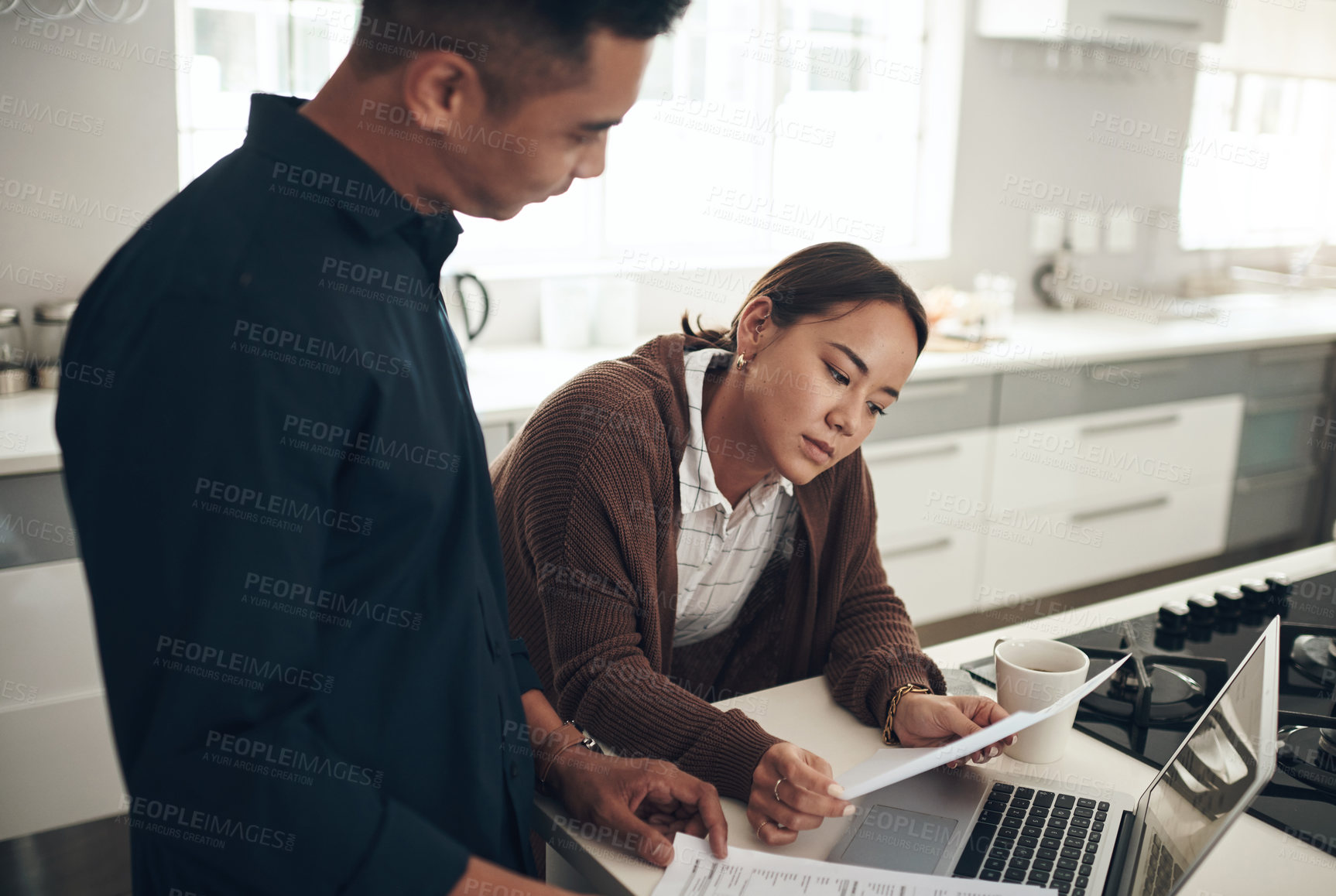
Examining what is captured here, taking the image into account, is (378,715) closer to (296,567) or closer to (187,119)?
(296,567)

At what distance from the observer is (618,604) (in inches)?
48.1

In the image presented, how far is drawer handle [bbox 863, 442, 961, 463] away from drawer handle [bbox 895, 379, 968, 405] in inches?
5.4

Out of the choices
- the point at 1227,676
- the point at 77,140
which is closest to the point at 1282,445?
the point at 1227,676

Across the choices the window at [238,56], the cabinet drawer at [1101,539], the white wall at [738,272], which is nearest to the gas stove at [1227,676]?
the cabinet drawer at [1101,539]

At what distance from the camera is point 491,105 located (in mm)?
729

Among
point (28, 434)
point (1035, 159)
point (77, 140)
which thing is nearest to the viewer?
point (28, 434)

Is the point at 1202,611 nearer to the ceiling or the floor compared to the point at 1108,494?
nearer to the ceiling

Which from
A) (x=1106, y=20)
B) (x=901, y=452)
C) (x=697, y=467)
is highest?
(x=1106, y=20)

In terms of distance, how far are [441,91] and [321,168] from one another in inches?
3.9

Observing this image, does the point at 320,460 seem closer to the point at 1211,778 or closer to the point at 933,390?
the point at 1211,778

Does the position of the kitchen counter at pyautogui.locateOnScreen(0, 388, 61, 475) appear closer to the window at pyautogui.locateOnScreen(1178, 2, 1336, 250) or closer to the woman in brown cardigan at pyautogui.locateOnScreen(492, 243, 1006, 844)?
the woman in brown cardigan at pyautogui.locateOnScreen(492, 243, 1006, 844)

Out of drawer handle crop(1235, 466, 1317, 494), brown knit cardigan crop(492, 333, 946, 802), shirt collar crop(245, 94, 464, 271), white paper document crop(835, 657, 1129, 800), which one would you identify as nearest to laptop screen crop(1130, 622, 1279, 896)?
white paper document crop(835, 657, 1129, 800)

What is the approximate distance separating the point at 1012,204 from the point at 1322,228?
2.09 m

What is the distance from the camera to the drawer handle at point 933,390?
303 cm
